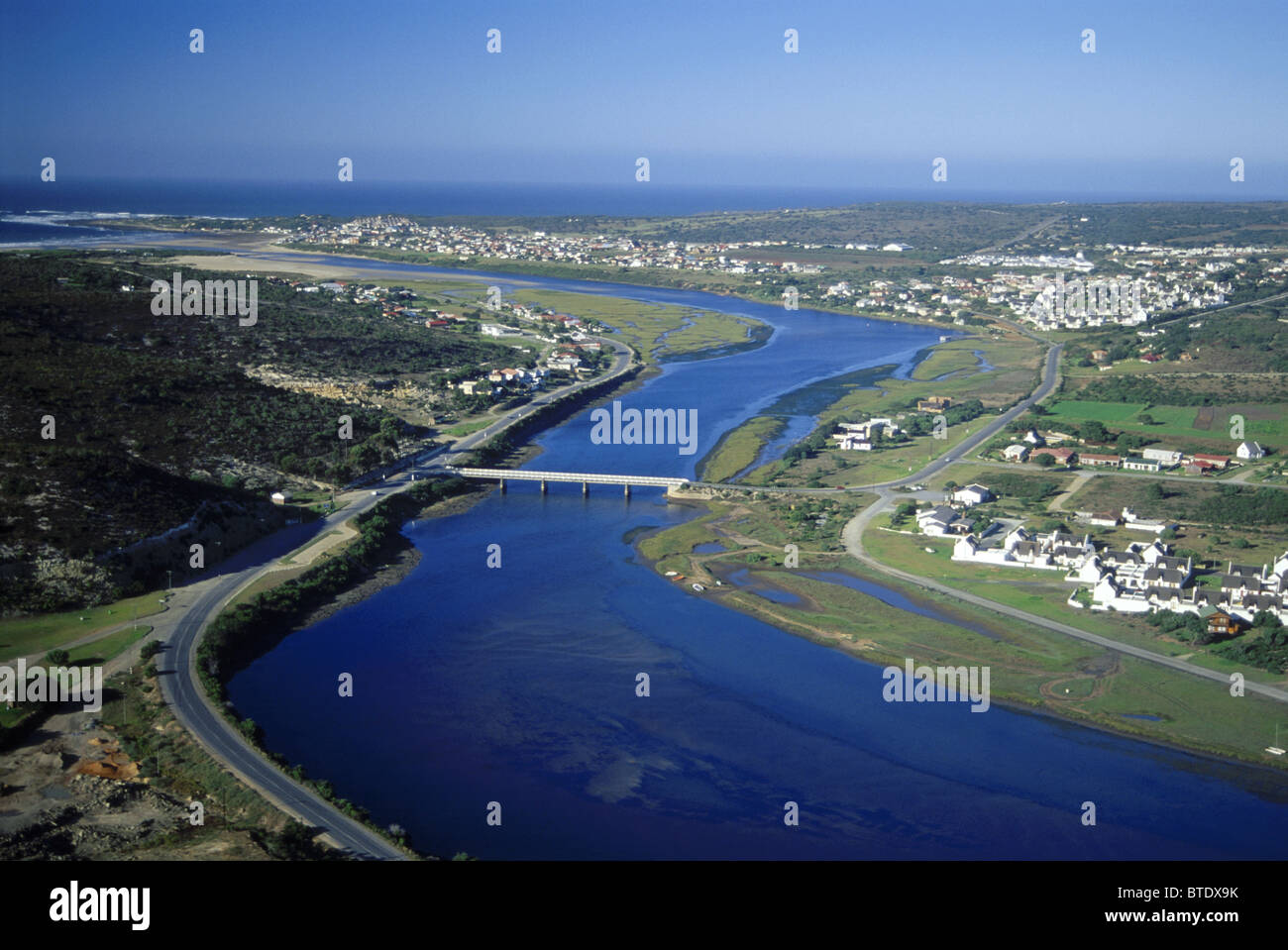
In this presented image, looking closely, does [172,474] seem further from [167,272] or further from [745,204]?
[745,204]

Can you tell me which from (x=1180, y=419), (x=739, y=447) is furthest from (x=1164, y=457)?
(x=739, y=447)

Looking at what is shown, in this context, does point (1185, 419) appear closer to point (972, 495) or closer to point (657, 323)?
point (972, 495)

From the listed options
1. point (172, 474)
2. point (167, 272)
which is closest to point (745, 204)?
point (167, 272)

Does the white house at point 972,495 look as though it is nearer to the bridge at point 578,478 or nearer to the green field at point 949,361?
the bridge at point 578,478

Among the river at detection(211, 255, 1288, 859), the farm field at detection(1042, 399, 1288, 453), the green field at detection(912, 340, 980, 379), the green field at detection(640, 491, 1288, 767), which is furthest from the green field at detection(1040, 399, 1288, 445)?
the river at detection(211, 255, 1288, 859)

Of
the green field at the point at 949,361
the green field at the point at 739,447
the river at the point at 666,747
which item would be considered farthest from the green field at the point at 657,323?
the river at the point at 666,747

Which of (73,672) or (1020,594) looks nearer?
(73,672)
